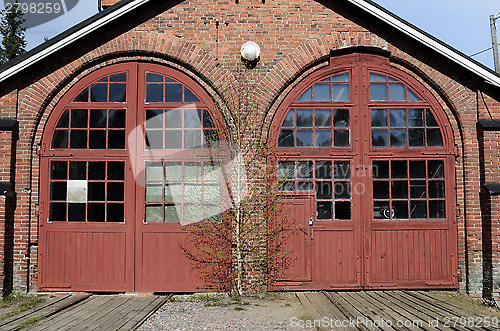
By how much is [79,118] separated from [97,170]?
1.11 metres

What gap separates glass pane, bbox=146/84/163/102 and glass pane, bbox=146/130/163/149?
65 centimetres

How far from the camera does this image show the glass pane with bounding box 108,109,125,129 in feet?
28.1

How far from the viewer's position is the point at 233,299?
25.9 feet

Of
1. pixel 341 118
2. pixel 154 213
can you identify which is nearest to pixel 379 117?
pixel 341 118

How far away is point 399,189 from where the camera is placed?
8.59 m

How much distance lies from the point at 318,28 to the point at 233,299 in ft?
18.1

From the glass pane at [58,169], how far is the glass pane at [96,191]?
0.56 metres

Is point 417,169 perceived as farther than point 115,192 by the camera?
Yes

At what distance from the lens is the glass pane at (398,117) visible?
873 cm

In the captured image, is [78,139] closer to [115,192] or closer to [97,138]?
[97,138]

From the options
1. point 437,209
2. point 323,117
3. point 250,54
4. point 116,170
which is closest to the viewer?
point 250,54

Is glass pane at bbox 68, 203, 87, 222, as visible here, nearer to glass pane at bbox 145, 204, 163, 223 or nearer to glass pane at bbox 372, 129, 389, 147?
glass pane at bbox 145, 204, 163, 223

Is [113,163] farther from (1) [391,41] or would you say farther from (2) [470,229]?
(2) [470,229]

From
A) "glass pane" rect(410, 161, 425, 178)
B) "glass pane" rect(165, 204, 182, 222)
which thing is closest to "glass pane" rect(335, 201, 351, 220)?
"glass pane" rect(410, 161, 425, 178)
